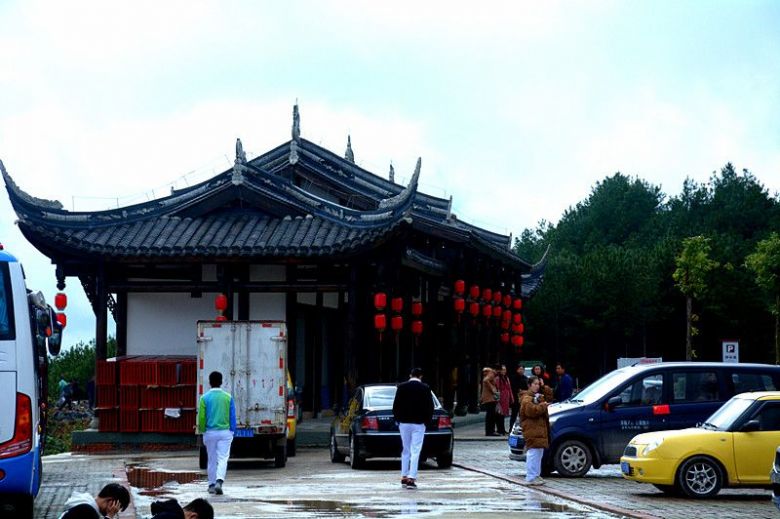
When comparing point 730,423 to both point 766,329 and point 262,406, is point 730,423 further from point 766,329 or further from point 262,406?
point 766,329

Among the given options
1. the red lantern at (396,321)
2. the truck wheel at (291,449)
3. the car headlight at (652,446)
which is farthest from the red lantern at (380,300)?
the car headlight at (652,446)

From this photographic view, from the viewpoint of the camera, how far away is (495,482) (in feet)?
65.8

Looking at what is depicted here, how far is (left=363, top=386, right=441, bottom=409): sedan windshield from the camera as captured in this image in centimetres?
2348

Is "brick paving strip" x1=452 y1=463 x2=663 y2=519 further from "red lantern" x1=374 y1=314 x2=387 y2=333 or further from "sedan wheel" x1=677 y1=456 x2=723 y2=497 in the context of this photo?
"red lantern" x1=374 y1=314 x2=387 y2=333

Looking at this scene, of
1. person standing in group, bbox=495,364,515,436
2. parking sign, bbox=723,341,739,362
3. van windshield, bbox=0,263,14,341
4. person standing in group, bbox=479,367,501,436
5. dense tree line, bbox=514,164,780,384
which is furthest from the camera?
dense tree line, bbox=514,164,780,384

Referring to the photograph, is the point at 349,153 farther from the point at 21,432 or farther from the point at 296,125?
the point at 21,432

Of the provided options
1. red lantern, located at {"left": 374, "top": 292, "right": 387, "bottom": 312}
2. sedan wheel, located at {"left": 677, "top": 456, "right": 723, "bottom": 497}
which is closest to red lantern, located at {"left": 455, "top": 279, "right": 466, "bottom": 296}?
red lantern, located at {"left": 374, "top": 292, "right": 387, "bottom": 312}

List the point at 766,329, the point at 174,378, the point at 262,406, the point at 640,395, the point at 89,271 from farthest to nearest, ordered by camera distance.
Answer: the point at 766,329 < the point at 89,271 < the point at 174,378 < the point at 262,406 < the point at 640,395

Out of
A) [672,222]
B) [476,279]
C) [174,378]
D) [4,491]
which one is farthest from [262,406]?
[672,222]

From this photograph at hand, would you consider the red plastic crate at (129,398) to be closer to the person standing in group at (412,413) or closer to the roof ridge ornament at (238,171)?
the roof ridge ornament at (238,171)

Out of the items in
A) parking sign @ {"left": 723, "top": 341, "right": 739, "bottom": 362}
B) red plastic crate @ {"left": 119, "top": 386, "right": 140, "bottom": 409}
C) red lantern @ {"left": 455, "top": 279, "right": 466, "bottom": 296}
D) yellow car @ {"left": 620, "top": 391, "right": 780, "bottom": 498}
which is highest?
red lantern @ {"left": 455, "top": 279, "right": 466, "bottom": 296}

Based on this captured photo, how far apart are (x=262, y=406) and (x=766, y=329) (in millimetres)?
56764

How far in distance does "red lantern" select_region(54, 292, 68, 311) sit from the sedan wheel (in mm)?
16446

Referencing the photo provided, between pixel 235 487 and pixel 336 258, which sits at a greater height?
pixel 336 258
